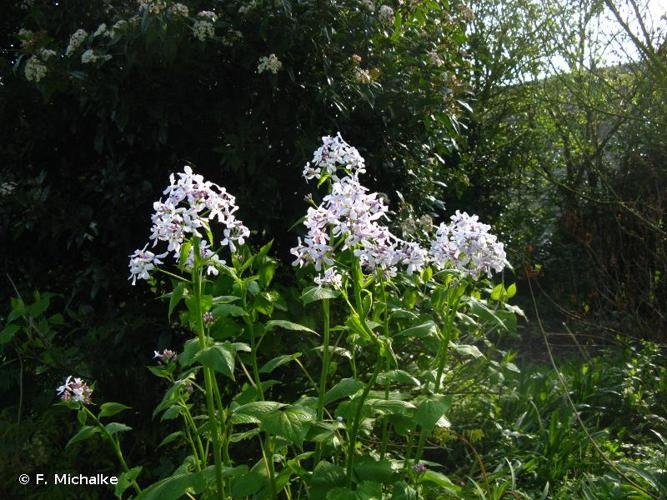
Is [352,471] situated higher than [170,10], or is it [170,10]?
[170,10]

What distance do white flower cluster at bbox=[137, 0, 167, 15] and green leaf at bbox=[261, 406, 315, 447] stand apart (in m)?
2.12

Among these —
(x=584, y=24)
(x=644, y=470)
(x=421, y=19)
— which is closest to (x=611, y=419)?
(x=644, y=470)

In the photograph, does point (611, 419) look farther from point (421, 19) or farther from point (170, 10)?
point (170, 10)

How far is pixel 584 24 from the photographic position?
22.6ft

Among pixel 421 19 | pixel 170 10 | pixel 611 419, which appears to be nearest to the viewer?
pixel 170 10

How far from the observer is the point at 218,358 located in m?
2.07

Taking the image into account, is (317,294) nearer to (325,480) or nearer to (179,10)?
(325,480)

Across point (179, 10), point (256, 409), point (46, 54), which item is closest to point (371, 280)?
point (256, 409)

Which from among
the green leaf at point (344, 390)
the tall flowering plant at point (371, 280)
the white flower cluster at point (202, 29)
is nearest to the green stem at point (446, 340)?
the tall flowering plant at point (371, 280)

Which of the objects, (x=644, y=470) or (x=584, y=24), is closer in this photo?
(x=644, y=470)

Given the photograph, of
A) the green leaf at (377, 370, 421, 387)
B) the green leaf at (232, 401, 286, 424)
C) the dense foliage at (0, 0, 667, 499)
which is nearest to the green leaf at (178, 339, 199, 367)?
the green leaf at (232, 401, 286, 424)

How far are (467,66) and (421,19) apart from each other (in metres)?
0.64

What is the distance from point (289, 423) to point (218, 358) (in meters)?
0.25

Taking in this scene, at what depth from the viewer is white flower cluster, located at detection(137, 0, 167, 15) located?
11.4 feet
